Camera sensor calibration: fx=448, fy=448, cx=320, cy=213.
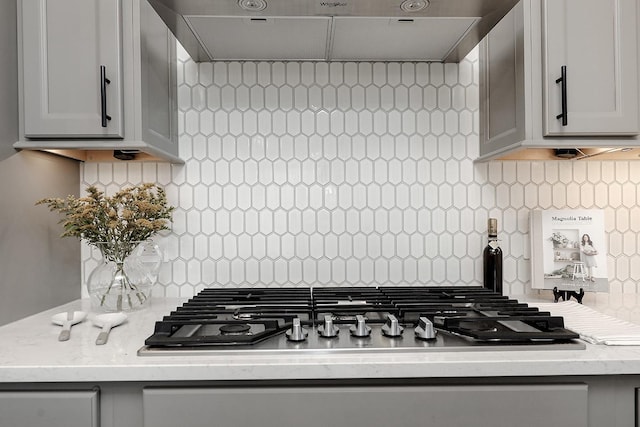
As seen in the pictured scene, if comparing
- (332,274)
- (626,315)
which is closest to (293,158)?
(332,274)

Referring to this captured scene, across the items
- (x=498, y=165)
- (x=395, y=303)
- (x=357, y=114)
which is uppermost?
(x=357, y=114)

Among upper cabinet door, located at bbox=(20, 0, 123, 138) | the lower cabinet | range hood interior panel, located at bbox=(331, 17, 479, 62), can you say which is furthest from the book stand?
upper cabinet door, located at bbox=(20, 0, 123, 138)

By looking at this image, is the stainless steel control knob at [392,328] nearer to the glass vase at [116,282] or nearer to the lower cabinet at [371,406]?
the lower cabinet at [371,406]

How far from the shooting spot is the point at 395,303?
4.43 ft

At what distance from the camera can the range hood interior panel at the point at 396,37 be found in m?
1.45

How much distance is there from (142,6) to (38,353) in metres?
1.01

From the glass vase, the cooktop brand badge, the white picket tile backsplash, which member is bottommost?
the glass vase

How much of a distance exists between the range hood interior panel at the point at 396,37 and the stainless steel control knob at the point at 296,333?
95cm

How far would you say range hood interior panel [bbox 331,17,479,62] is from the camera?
57.1 inches

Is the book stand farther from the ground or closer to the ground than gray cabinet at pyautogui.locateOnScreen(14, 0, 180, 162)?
closer to the ground

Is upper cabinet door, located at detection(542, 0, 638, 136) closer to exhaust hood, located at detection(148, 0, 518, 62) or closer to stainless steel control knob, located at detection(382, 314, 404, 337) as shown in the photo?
exhaust hood, located at detection(148, 0, 518, 62)

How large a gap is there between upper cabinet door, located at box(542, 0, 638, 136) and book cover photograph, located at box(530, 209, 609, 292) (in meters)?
0.48

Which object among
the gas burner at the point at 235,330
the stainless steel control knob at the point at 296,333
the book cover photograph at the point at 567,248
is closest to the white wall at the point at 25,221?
the gas burner at the point at 235,330

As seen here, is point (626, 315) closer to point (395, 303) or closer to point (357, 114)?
point (395, 303)
